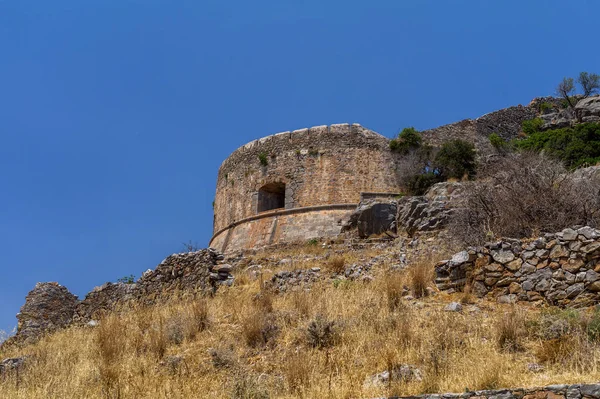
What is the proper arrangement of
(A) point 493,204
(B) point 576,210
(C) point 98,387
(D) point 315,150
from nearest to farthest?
(C) point 98,387 < (B) point 576,210 < (A) point 493,204 < (D) point 315,150

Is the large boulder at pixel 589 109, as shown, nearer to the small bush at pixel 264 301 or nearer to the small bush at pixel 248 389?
the small bush at pixel 264 301

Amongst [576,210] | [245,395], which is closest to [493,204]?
[576,210]

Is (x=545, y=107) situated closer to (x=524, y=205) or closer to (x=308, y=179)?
(x=308, y=179)

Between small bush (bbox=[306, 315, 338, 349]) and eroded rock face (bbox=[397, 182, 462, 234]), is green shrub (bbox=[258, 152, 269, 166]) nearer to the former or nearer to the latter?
eroded rock face (bbox=[397, 182, 462, 234])

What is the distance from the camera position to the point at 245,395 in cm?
537

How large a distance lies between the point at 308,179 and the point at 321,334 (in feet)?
41.8

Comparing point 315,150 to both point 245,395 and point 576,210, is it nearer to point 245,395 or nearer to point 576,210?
point 576,210

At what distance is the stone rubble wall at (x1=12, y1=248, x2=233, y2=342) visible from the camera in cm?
1091

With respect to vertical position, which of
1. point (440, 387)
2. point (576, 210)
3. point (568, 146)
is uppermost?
point (568, 146)

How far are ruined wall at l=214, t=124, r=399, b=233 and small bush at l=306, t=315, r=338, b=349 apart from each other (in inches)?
472

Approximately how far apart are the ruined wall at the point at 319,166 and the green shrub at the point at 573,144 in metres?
4.57

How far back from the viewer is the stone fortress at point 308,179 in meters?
18.7

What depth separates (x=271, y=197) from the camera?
810 inches

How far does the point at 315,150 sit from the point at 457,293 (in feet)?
39.5
